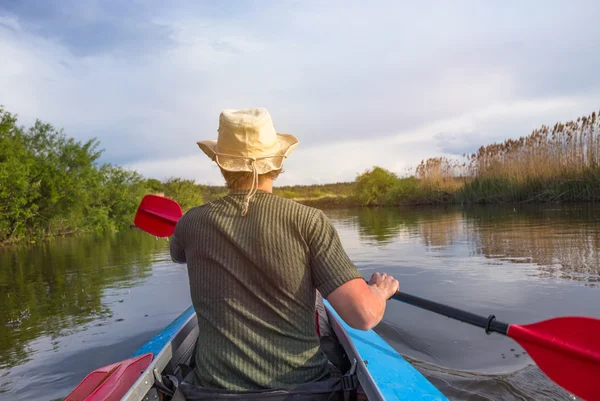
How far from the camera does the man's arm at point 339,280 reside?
172cm

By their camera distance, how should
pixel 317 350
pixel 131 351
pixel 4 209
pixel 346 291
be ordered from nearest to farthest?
pixel 346 291, pixel 317 350, pixel 131 351, pixel 4 209

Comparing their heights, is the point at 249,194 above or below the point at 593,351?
above

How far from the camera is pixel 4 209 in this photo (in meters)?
13.2

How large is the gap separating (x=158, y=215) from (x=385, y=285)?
8.56 ft

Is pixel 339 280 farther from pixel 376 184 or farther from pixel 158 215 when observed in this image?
pixel 376 184

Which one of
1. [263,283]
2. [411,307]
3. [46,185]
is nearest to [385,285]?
[263,283]

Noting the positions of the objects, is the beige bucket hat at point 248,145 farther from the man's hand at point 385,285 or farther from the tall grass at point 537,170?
the tall grass at point 537,170

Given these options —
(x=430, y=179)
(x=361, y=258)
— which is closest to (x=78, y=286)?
(x=361, y=258)

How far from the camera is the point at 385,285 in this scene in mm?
2115

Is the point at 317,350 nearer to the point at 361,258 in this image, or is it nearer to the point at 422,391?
the point at 422,391

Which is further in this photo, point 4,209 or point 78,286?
point 4,209

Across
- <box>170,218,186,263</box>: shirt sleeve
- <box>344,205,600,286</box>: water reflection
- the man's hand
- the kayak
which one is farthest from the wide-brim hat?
<box>344,205,600,286</box>: water reflection

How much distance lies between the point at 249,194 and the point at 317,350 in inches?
26.9

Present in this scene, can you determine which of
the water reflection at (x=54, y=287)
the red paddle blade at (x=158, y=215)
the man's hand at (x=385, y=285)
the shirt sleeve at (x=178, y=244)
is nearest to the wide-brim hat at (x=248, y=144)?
the shirt sleeve at (x=178, y=244)
